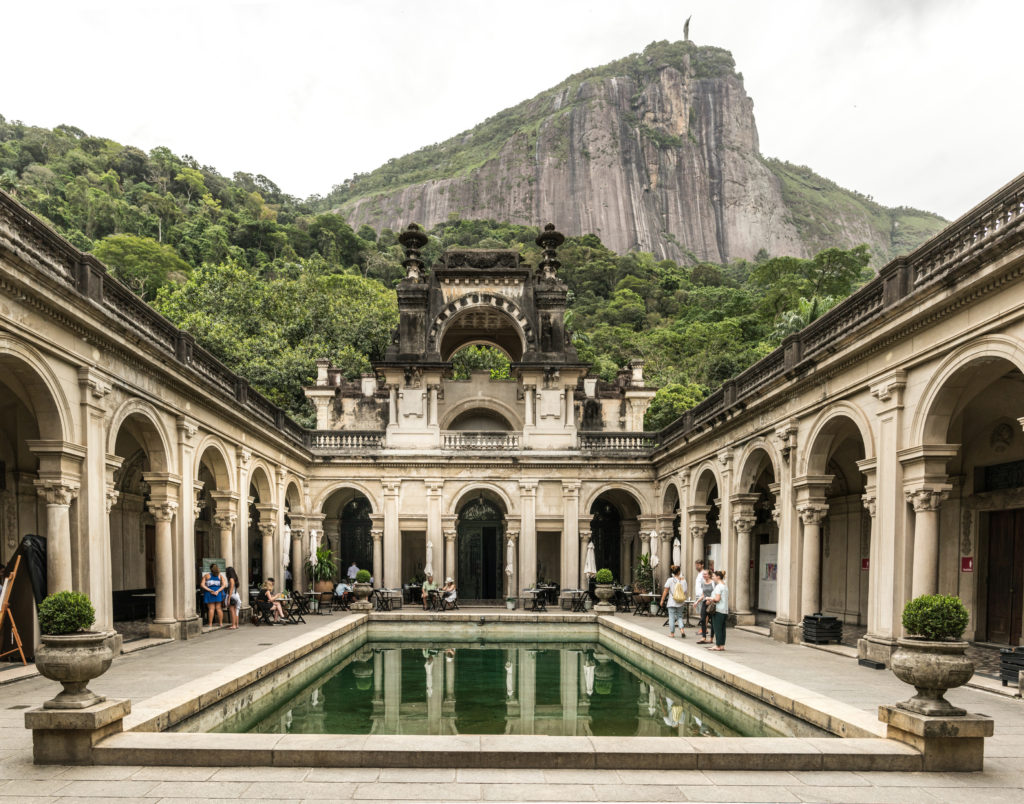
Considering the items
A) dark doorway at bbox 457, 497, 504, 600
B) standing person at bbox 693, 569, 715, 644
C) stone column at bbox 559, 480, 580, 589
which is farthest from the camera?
dark doorway at bbox 457, 497, 504, 600

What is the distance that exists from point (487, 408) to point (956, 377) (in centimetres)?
1968

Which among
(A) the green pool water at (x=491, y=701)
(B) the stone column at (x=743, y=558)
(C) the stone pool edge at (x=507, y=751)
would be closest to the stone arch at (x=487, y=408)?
(B) the stone column at (x=743, y=558)

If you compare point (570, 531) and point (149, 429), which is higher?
point (149, 429)

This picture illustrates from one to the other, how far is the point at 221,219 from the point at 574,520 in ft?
194

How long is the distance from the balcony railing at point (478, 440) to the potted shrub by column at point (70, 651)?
1951 centimetres

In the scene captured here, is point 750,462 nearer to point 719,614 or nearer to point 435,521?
point 719,614

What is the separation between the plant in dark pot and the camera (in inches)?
916

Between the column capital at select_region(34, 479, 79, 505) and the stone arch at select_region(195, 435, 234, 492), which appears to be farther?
the stone arch at select_region(195, 435, 234, 492)

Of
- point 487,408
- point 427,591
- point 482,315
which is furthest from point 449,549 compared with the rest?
point 482,315

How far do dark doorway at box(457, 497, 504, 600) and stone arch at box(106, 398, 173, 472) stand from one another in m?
15.0

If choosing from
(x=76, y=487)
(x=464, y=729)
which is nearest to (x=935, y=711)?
(x=464, y=729)

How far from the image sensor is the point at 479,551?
28.5 meters

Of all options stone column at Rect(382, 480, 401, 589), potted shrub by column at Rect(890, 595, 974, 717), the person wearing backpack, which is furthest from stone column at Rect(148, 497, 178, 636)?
potted shrub by column at Rect(890, 595, 974, 717)

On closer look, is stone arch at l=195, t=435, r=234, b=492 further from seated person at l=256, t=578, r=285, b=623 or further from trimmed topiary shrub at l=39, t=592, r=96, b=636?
trimmed topiary shrub at l=39, t=592, r=96, b=636
